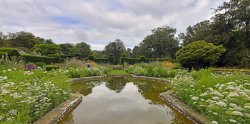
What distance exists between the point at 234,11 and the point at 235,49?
3388 mm

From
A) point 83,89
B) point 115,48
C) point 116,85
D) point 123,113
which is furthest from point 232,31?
point 115,48

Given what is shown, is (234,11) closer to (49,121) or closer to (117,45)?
(49,121)

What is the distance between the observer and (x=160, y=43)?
1382 inches

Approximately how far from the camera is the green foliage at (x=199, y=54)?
1506 cm

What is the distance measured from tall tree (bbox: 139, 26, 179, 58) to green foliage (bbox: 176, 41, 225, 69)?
17.4 metres

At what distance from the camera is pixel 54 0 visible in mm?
9859

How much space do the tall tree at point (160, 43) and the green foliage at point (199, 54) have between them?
687 inches

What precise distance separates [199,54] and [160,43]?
1999 centimetres

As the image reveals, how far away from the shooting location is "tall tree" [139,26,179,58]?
35000 mm

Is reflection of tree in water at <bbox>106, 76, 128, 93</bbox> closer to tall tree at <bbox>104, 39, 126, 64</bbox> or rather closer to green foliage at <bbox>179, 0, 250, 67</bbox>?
green foliage at <bbox>179, 0, 250, 67</bbox>

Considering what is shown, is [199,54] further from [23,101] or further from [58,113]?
[23,101]

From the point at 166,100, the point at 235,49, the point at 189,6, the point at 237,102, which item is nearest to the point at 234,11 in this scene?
the point at 235,49

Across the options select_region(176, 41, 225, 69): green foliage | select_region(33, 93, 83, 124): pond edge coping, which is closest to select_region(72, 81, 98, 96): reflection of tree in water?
select_region(33, 93, 83, 124): pond edge coping

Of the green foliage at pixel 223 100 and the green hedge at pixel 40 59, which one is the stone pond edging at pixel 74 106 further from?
the green hedge at pixel 40 59
